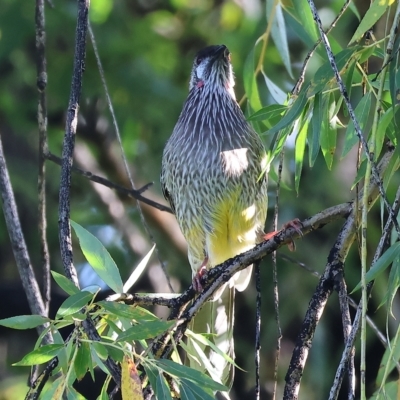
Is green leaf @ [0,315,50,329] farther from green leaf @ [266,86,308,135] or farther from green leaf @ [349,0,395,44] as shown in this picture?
green leaf @ [349,0,395,44]

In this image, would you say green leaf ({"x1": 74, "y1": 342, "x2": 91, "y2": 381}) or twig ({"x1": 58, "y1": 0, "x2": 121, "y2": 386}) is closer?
green leaf ({"x1": 74, "y1": 342, "x2": 91, "y2": 381})

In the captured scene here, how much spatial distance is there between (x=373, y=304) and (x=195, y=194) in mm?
2224

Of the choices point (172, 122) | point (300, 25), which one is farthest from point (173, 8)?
point (300, 25)

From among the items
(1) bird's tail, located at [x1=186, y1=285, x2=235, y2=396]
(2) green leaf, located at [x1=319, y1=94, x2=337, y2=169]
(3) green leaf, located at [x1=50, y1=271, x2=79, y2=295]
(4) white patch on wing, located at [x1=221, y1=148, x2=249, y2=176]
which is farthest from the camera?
(4) white patch on wing, located at [x1=221, y1=148, x2=249, y2=176]

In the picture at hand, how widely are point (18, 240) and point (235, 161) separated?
148cm

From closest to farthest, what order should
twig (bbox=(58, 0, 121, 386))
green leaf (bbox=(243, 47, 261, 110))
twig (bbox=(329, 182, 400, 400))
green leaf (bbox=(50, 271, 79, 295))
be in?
1. twig (bbox=(329, 182, 400, 400))
2. green leaf (bbox=(50, 271, 79, 295))
3. twig (bbox=(58, 0, 121, 386))
4. green leaf (bbox=(243, 47, 261, 110))

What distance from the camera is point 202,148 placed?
164 inches

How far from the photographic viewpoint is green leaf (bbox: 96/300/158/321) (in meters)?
2.02

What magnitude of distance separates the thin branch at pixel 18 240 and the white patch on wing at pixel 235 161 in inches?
54.9

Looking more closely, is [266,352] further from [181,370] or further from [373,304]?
[181,370]

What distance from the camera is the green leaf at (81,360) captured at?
6.51ft

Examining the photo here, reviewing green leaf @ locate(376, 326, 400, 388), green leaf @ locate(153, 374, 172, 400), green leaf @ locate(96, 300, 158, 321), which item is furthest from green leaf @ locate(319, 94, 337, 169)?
green leaf @ locate(153, 374, 172, 400)

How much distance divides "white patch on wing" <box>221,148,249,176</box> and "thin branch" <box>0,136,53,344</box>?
4.58 ft

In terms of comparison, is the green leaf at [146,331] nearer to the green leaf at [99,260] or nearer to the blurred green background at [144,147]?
the green leaf at [99,260]
